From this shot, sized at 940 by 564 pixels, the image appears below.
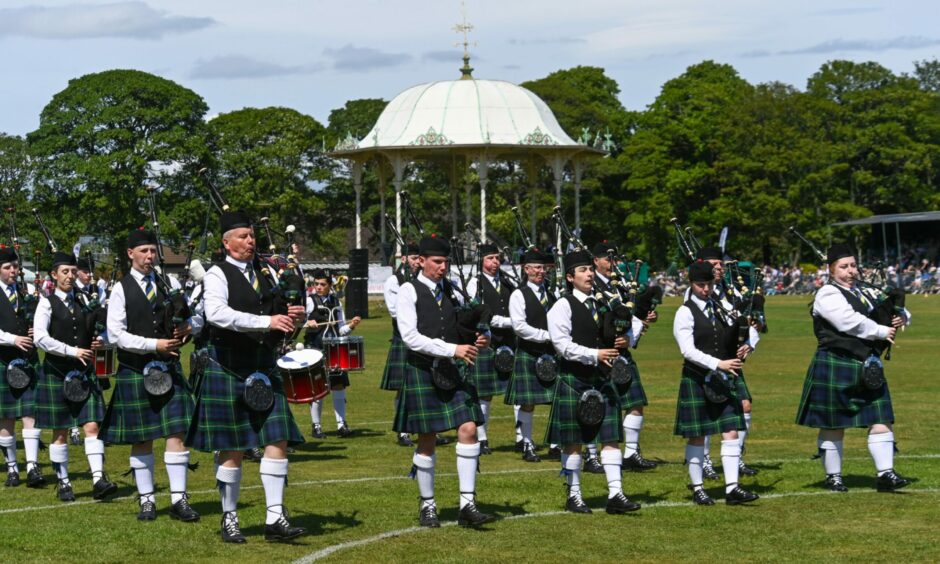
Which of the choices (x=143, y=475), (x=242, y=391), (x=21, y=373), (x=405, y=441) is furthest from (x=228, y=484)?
→ (x=405, y=441)

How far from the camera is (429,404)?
9.66m

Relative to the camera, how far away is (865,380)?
10836 millimetres

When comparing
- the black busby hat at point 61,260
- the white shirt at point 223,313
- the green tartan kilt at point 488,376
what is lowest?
the green tartan kilt at point 488,376

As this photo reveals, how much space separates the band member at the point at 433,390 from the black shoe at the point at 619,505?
36.7 inches

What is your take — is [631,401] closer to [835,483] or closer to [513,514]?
[835,483]

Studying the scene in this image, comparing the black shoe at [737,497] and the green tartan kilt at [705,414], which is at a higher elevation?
the green tartan kilt at [705,414]

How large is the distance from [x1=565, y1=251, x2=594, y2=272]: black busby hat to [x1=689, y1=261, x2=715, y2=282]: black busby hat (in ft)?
2.76

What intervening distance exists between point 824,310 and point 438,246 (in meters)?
3.13

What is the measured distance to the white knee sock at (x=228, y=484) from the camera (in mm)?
9203

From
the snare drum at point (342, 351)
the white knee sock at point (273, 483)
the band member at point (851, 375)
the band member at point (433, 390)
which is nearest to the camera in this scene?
the white knee sock at point (273, 483)

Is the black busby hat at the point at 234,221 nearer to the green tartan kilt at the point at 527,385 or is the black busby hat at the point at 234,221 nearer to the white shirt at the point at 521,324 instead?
the white shirt at the point at 521,324

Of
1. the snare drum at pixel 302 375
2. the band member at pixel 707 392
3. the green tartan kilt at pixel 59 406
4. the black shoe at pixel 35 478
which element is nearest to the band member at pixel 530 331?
the band member at pixel 707 392

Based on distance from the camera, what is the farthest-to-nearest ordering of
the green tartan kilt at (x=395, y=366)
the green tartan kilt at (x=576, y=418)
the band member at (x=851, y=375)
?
1. the green tartan kilt at (x=395, y=366)
2. the band member at (x=851, y=375)
3. the green tartan kilt at (x=576, y=418)

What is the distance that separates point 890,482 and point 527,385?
11.2ft
